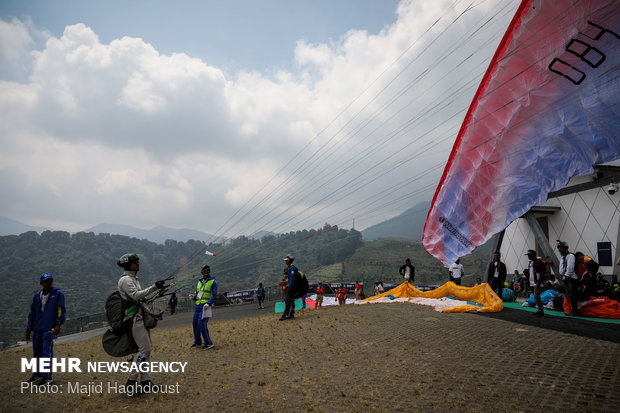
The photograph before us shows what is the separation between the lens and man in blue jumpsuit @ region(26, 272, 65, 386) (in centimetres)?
573

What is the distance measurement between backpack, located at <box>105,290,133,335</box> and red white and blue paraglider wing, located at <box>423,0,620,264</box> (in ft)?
38.0

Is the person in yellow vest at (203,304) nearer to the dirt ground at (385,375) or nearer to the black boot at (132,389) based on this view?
the dirt ground at (385,375)

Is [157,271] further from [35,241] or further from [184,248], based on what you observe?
[35,241]

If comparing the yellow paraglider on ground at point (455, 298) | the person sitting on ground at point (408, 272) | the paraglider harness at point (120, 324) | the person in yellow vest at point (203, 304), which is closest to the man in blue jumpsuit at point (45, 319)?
the paraglider harness at point (120, 324)

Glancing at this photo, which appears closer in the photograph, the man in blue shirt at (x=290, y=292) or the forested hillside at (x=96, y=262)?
the man in blue shirt at (x=290, y=292)

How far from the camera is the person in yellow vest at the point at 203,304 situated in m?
7.48

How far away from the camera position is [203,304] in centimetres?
767

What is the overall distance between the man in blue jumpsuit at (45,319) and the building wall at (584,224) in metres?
23.6

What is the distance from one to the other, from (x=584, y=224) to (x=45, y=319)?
25.3m

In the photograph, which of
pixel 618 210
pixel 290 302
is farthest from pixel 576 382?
pixel 618 210

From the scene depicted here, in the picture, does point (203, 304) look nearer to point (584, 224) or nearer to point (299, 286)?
point (299, 286)

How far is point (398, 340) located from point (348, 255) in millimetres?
150053

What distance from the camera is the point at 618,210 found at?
16438 mm

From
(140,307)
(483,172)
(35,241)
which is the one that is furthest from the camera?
(35,241)
